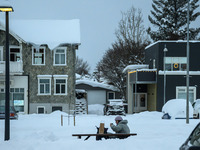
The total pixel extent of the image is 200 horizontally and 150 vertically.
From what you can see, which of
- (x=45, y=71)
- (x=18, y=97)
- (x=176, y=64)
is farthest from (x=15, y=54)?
(x=176, y=64)

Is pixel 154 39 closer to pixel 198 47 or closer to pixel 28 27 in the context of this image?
pixel 198 47

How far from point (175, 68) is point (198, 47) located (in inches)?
127

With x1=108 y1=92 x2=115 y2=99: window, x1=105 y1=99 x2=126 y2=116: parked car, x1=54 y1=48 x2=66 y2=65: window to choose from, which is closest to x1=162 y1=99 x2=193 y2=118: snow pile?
x1=105 y1=99 x2=126 y2=116: parked car

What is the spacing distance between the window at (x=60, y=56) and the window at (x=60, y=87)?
1801 millimetres

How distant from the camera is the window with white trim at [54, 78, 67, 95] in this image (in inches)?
1300

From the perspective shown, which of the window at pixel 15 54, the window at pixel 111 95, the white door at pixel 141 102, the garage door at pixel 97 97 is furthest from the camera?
the window at pixel 111 95

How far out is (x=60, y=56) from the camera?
32969 mm

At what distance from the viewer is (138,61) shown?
55875 millimetres

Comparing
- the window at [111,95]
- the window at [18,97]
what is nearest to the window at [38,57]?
the window at [18,97]

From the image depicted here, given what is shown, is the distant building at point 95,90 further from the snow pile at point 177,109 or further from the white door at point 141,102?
the snow pile at point 177,109

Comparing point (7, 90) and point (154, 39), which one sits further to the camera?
point (154, 39)

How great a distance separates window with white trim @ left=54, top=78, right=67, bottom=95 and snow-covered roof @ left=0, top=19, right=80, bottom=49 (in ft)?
11.5

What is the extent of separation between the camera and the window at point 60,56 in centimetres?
3278

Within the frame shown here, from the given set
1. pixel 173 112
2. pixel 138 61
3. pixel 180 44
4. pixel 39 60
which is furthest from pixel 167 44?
pixel 138 61
